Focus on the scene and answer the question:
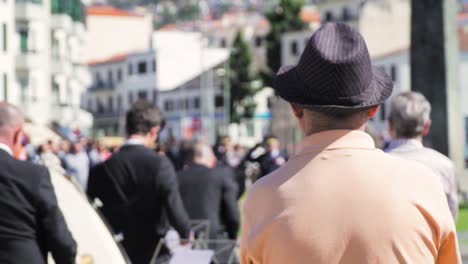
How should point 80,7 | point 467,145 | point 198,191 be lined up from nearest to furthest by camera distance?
point 198,191 → point 467,145 → point 80,7

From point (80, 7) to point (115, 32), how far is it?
68052 mm

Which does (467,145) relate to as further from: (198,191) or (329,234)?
(329,234)

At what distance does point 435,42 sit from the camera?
22.8m

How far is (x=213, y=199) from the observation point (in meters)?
12.0

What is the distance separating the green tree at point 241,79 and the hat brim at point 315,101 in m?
106

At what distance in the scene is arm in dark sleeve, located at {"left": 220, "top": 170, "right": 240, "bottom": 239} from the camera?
1205cm

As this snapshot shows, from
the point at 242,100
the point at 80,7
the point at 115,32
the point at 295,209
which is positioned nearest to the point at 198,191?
the point at 295,209

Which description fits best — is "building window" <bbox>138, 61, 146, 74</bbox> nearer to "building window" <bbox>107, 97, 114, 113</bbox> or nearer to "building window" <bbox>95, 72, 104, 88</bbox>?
"building window" <bbox>107, 97, 114, 113</bbox>

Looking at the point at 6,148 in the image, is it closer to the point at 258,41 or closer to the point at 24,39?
the point at 24,39

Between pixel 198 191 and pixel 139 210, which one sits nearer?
pixel 139 210

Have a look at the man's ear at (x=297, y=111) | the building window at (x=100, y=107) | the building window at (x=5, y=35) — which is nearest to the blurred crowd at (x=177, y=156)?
the man's ear at (x=297, y=111)

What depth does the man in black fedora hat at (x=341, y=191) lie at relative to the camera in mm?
3994

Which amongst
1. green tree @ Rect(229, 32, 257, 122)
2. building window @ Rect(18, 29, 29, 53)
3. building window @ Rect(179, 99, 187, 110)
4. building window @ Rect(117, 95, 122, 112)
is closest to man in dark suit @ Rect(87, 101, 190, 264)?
building window @ Rect(18, 29, 29, 53)

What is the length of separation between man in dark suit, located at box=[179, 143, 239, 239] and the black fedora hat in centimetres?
784
